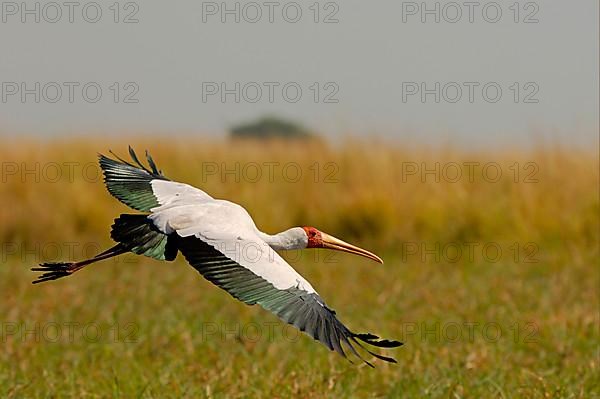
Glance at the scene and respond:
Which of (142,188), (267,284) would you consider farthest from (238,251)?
(142,188)

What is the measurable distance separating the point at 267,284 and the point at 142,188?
2.09ft

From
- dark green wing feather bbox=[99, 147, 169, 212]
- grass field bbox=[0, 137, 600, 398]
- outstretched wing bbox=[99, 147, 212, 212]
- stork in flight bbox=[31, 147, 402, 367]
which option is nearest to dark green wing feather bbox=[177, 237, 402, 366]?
stork in flight bbox=[31, 147, 402, 367]

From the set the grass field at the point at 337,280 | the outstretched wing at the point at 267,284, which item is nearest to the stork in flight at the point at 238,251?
the outstretched wing at the point at 267,284

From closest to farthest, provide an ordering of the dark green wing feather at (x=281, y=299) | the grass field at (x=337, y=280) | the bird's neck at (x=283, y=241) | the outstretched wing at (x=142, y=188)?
the dark green wing feather at (x=281, y=299)
the bird's neck at (x=283, y=241)
the outstretched wing at (x=142, y=188)
the grass field at (x=337, y=280)

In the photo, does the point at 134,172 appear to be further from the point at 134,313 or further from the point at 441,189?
the point at 441,189

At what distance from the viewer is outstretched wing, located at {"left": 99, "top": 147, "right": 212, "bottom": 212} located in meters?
2.41

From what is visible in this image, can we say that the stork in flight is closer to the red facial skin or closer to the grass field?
the red facial skin

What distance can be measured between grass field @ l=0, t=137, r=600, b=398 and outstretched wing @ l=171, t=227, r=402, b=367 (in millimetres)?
1045

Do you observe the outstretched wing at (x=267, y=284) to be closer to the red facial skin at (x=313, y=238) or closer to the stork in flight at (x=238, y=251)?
the stork in flight at (x=238, y=251)

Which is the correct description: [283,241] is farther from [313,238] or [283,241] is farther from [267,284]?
[267,284]

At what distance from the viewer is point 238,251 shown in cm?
208

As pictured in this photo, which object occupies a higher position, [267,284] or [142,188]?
[142,188]

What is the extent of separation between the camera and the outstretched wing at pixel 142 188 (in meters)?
2.41

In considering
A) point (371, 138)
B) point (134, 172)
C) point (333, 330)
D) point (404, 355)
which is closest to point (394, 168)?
point (371, 138)
